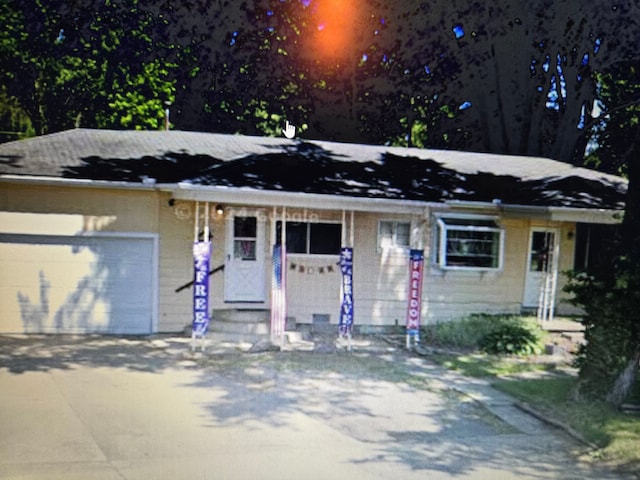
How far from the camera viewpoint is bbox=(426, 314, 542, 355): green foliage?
31.0 feet

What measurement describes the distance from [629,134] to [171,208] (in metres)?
20.4

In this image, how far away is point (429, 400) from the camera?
21.8 ft

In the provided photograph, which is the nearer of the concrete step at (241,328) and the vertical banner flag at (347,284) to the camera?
the vertical banner flag at (347,284)

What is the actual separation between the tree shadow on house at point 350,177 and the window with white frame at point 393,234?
82cm

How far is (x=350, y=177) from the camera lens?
11.3m

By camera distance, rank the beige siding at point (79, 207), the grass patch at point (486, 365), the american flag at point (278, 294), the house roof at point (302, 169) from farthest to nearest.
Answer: the house roof at point (302, 169)
the beige siding at point (79, 207)
the american flag at point (278, 294)
the grass patch at point (486, 365)

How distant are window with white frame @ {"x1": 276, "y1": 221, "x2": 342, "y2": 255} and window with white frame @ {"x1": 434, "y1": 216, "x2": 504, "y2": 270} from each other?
2.44 meters

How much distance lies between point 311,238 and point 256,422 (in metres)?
5.88

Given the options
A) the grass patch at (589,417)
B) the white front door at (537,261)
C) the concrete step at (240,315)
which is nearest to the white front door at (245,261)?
the concrete step at (240,315)

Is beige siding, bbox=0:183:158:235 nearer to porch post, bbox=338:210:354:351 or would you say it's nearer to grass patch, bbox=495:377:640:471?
porch post, bbox=338:210:354:351

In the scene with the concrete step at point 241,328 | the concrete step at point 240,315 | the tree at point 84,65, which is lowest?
the concrete step at point 241,328

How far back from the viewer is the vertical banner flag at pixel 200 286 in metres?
8.71

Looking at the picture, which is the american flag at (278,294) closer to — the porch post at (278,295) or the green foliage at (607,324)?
the porch post at (278,295)

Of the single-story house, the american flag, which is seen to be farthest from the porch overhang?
the american flag
